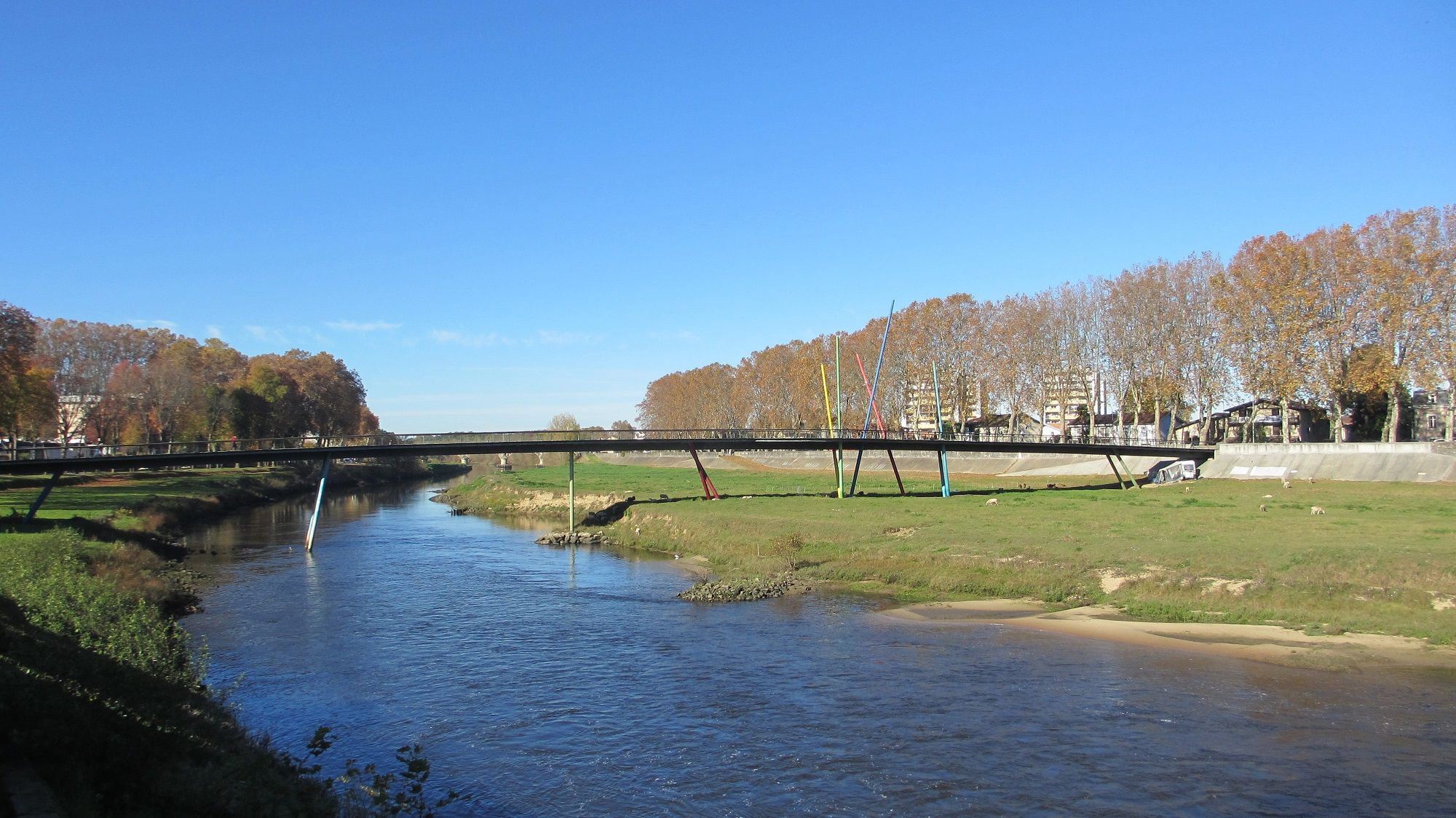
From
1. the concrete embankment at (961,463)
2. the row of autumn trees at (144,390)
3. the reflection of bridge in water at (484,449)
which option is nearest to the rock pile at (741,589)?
the reflection of bridge in water at (484,449)

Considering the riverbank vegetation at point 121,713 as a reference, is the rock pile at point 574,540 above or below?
below

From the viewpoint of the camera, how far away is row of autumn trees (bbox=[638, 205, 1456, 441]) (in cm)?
6988

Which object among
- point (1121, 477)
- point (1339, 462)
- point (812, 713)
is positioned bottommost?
point (812, 713)

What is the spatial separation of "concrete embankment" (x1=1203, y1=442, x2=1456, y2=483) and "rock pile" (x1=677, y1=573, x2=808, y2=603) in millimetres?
53081

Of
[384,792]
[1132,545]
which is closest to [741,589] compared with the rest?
[1132,545]

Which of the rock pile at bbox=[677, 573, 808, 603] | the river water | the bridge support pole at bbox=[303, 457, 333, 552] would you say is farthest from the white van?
the bridge support pole at bbox=[303, 457, 333, 552]

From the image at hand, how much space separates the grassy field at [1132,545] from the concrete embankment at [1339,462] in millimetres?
3427

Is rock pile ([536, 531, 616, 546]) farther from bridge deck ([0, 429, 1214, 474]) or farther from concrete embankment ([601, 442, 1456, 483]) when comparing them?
concrete embankment ([601, 442, 1456, 483])

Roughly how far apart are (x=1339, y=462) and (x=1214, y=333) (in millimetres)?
17938

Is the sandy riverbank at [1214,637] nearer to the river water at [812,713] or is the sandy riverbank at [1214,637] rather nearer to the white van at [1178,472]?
the river water at [812,713]

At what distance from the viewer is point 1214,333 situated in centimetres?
8525

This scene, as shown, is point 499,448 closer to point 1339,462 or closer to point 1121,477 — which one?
point 1121,477

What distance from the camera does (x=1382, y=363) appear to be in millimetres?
70062

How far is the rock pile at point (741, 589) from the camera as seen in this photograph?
35.9 meters
